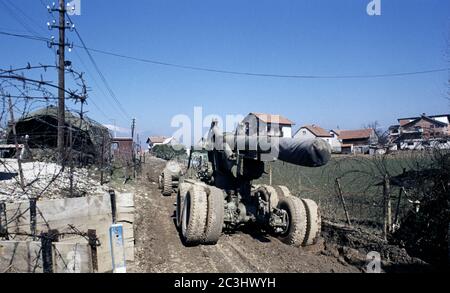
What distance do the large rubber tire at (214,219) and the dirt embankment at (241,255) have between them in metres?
0.28

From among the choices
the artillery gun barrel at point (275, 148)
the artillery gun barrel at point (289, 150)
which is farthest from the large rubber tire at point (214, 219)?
the artillery gun barrel at point (289, 150)

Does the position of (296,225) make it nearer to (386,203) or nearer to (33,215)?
(386,203)

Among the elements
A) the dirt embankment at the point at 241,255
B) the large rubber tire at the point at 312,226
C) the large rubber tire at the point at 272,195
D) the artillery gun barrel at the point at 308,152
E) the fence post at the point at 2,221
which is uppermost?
the artillery gun barrel at the point at 308,152

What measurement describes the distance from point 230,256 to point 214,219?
77 cm

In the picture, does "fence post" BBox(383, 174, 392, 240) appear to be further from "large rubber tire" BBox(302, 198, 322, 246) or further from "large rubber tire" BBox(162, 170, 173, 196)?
"large rubber tire" BBox(162, 170, 173, 196)

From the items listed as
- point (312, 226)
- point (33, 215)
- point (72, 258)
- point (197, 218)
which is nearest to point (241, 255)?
point (197, 218)

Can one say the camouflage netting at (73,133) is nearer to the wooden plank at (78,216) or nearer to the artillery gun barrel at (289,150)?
the wooden plank at (78,216)

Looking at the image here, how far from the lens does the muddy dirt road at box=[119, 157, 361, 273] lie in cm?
→ 623

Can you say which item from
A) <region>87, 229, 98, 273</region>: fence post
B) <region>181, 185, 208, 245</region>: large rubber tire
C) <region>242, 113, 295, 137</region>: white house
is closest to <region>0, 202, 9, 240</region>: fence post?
<region>87, 229, 98, 273</region>: fence post

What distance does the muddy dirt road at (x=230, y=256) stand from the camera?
245 inches

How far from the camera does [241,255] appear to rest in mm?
6926

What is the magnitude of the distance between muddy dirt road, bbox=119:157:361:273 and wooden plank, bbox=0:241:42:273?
165cm
